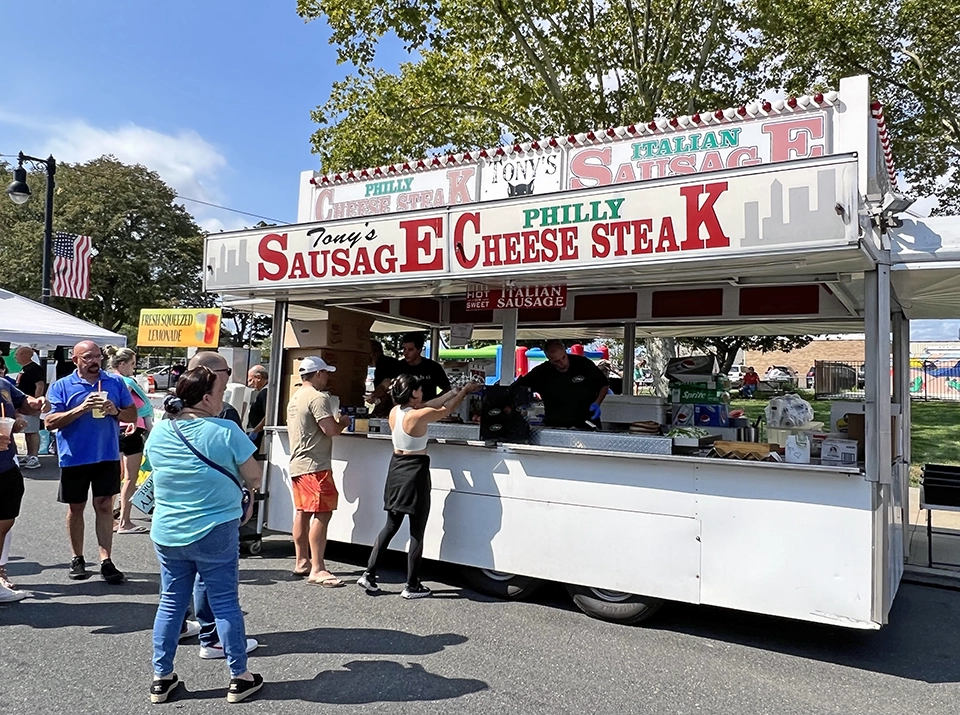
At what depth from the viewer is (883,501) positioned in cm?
387

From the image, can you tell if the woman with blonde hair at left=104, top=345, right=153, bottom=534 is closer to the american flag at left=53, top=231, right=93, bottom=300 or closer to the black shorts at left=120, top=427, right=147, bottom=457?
the black shorts at left=120, top=427, right=147, bottom=457

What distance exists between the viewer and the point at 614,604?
4438 mm

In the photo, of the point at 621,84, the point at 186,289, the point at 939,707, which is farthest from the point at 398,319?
the point at 186,289

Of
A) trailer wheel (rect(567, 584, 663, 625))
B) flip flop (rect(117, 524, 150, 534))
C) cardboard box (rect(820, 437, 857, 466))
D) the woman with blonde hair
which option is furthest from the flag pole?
cardboard box (rect(820, 437, 857, 466))

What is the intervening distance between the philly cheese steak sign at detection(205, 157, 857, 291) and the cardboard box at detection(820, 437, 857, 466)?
1.21 meters

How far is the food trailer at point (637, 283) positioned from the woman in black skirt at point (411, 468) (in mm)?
284

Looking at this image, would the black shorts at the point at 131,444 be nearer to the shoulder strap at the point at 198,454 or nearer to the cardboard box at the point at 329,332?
the cardboard box at the point at 329,332

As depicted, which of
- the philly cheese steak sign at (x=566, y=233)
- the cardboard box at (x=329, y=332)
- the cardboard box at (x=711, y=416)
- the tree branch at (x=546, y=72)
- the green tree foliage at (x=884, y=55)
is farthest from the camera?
the tree branch at (x=546, y=72)

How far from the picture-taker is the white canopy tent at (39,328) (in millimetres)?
10117

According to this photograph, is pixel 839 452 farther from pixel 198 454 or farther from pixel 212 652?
pixel 212 652

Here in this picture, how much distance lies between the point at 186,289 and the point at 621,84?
27048 mm

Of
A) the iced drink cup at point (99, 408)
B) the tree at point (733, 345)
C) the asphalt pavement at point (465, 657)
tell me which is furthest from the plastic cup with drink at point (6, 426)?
the tree at point (733, 345)

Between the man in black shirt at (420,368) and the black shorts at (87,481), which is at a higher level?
the man in black shirt at (420,368)

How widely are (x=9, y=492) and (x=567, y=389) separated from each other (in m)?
4.08
